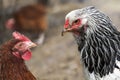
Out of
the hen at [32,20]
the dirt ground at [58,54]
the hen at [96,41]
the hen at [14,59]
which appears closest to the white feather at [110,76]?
the hen at [96,41]

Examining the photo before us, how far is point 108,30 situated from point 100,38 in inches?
4.8

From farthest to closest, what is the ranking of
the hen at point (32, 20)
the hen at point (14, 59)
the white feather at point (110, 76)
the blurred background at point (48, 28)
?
the hen at point (32, 20), the blurred background at point (48, 28), the hen at point (14, 59), the white feather at point (110, 76)

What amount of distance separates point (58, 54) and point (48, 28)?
260cm

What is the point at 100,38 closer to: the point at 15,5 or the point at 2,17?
the point at 2,17

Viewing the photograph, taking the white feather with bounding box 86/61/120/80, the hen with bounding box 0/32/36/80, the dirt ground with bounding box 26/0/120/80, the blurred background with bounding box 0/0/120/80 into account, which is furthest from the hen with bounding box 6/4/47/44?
the white feather with bounding box 86/61/120/80

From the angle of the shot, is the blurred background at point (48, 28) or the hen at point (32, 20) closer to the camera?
the blurred background at point (48, 28)

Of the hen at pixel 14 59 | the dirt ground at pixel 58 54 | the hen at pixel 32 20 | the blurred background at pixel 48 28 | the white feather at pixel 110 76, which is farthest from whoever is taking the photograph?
the hen at pixel 32 20

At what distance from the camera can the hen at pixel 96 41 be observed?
14.3 feet

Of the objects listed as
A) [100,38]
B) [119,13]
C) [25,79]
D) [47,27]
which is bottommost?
[47,27]

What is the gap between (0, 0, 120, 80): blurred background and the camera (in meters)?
8.33

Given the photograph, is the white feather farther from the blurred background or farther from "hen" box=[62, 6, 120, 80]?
the blurred background

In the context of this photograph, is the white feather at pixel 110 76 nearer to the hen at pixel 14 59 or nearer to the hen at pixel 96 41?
the hen at pixel 96 41

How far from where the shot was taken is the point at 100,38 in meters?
4.39

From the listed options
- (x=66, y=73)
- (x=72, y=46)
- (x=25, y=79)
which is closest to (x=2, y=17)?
(x=72, y=46)
